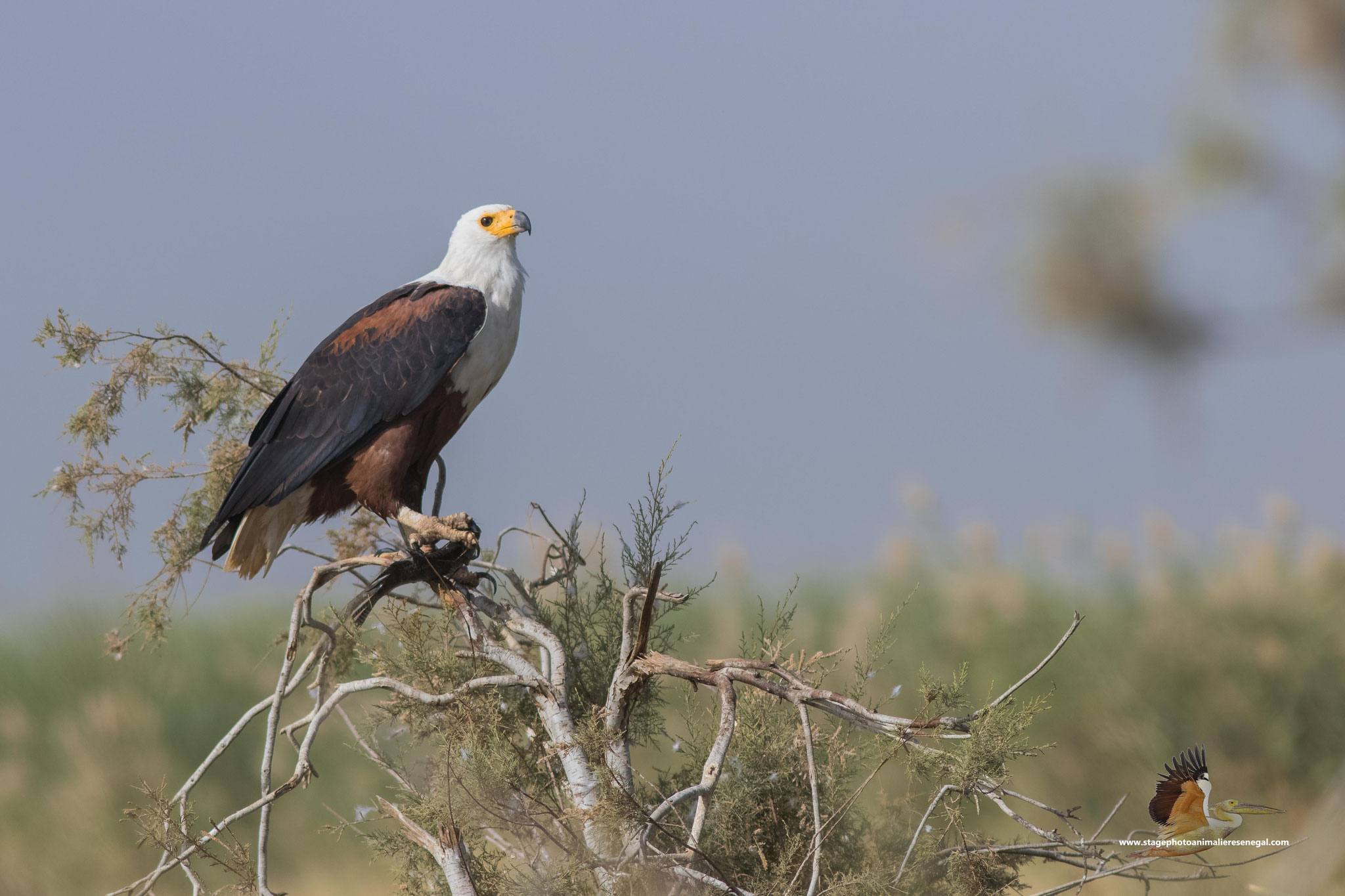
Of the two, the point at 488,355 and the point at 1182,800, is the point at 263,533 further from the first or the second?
the point at 1182,800

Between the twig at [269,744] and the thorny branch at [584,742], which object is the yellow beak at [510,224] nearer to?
the thorny branch at [584,742]

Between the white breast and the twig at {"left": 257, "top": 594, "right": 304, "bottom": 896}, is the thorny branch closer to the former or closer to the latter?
the twig at {"left": 257, "top": 594, "right": 304, "bottom": 896}

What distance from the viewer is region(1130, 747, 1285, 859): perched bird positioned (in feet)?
5.57

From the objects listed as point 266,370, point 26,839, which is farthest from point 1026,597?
point 26,839

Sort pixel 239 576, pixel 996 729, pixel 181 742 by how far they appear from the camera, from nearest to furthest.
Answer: pixel 996 729 → pixel 239 576 → pixel 181 742

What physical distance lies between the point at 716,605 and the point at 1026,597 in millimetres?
1565

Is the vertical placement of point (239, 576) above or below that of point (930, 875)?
above

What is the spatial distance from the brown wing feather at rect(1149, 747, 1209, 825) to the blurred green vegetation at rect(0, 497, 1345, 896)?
6.24 feet

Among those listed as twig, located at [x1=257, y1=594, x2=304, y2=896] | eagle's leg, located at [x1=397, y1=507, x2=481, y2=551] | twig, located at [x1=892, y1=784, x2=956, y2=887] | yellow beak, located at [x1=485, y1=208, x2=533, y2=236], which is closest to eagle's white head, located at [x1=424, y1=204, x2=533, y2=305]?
yellow beak, located at [x1=485, y1=208, x2=533, y2=236]

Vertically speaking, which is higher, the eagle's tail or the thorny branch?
the eagle's tail

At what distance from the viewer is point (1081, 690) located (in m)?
4.77

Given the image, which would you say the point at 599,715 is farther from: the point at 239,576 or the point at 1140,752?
the point at 1140,752

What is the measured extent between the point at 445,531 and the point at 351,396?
19.6 inches

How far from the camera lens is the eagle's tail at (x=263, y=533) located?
2.63 metres
